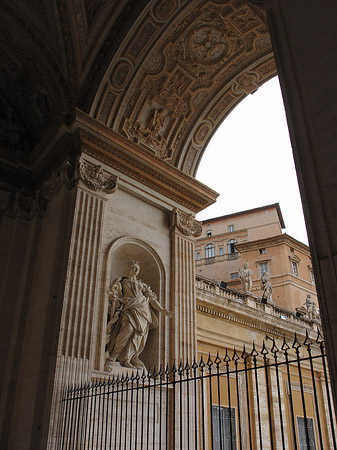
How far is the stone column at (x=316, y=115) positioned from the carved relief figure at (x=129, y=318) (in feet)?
17.9

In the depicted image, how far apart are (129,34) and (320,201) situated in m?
7.42

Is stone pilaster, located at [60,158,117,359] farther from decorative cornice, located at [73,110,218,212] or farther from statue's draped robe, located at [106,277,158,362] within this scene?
statue's draped robe, located at [106,277,158,362]

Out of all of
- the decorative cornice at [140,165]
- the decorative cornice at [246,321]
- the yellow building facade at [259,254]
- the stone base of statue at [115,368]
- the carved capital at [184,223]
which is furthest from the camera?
the yellow building facade at [259,254]

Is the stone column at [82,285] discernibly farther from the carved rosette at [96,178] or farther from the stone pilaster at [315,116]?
the stone pilaster at [315,116]

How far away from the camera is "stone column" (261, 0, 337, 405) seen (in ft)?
12.2

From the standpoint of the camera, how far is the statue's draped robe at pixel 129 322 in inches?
336

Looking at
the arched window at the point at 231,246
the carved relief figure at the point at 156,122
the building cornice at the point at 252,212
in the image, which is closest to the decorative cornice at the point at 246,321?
the carved relief figure at the point at 156,122

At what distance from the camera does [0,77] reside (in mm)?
11023

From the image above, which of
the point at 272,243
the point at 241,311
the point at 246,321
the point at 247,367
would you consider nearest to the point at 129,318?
the point at 241,311

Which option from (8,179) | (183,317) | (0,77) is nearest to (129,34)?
(0,77)

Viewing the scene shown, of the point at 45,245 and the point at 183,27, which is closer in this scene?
the point at 45,245

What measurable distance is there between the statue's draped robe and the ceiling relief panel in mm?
3980

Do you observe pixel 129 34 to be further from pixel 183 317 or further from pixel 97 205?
pixel 183 317

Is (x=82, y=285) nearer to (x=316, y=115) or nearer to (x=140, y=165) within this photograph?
(x=140, y=165)
